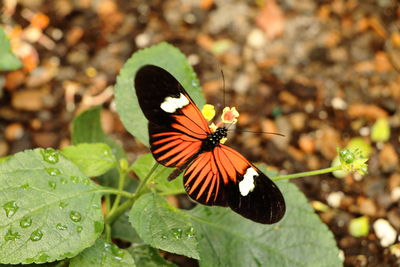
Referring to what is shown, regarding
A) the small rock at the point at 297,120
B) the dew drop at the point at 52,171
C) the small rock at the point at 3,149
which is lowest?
the small rock at the point at 3,149

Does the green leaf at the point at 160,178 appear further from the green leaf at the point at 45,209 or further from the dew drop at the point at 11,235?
the dew drop at the point at 11,235

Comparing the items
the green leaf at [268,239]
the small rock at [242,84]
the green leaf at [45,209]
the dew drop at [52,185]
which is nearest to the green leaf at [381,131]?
the small rock at [242,84]

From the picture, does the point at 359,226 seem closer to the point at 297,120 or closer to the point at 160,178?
the point at 297,120

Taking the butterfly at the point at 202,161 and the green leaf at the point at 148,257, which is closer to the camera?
the butterfly at the point at 202,161

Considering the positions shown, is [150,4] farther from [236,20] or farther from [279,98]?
[279,98]

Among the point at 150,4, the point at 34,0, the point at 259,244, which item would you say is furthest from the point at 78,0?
the point at 259,244

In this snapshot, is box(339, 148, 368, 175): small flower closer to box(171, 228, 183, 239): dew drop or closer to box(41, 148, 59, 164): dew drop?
box(171, 228, 183, 239): dew drop

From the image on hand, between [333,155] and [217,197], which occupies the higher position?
[333,155]
